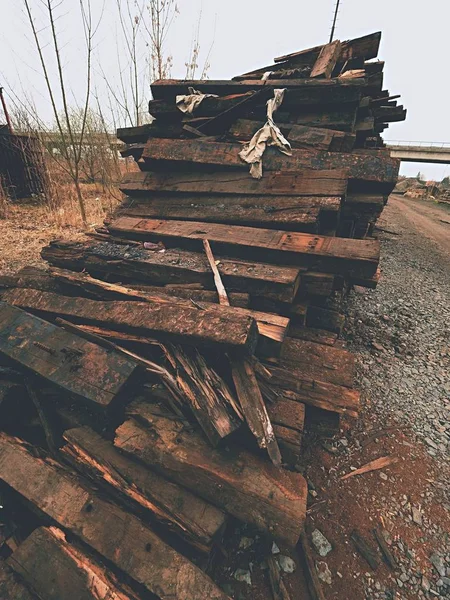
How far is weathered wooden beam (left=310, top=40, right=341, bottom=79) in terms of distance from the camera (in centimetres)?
387

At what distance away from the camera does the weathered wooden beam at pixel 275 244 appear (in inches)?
110

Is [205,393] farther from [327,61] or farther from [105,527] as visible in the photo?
[327,61]

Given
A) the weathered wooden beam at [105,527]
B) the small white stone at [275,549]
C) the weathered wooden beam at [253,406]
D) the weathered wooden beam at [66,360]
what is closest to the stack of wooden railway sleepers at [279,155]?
the weathered wooden beam at [253,406]

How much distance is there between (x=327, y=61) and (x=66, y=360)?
487 centimetres

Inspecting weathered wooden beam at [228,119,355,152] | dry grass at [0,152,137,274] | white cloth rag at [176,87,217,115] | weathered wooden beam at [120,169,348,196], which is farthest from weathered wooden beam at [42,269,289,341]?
dry grass at [0,152,137,274]

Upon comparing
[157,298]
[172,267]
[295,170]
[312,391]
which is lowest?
[312,391]

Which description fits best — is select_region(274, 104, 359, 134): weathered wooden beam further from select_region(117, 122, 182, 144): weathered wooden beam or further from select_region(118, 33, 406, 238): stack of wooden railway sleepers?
select_region(117, 122, 182, 144): weathered wooden beam

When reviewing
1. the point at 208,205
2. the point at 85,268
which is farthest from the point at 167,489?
the point at 208,205

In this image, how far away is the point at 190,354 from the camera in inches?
88.3

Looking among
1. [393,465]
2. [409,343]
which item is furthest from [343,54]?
[393,465]

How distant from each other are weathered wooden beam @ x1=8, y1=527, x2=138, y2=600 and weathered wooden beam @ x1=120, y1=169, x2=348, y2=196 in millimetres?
3497

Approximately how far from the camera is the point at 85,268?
3.40 meters

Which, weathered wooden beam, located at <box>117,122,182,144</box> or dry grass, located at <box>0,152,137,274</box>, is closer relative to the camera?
weathered wooden beam, located at <box>117,122,182,144</box>

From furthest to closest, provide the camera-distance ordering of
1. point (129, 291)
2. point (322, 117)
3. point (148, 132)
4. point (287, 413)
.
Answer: point (148, 132) → point (322, 117) → point (129, 291) → point (287, 413)
